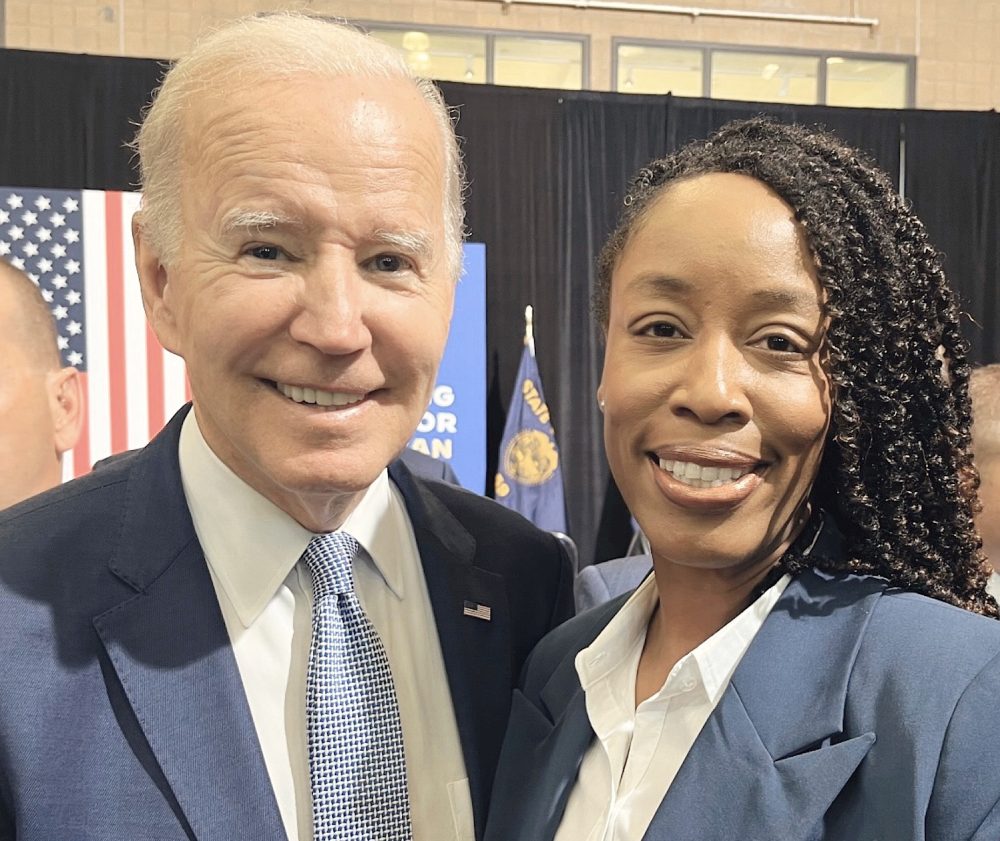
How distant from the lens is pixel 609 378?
135 cm

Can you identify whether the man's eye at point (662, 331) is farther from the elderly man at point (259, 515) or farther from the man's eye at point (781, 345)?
the elderly man at point (259, 515)

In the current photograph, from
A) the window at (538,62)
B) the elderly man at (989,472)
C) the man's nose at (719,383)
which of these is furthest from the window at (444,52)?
the man's nose at (719,383)

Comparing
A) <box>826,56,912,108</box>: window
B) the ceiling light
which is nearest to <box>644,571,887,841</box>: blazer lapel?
the ceiling light

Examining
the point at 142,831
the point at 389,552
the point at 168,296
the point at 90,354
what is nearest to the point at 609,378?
the point at 389,552

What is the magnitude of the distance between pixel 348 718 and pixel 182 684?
21 centimetres

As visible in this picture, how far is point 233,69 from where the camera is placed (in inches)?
53.7

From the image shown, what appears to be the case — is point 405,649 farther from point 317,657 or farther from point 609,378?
point 609,378

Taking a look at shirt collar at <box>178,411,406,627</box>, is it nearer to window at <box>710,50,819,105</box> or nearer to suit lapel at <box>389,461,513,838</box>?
suit lapel at <box>389,461,513,838</box>

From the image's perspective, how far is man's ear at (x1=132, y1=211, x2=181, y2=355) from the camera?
144 cm

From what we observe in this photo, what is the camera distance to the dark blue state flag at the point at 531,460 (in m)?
5.92

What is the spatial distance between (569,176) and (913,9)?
2703 mm

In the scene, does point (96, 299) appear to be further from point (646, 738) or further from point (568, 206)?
point (646, 738)

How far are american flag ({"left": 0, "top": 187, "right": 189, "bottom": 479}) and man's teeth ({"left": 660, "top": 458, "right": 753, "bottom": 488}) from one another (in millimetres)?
4217

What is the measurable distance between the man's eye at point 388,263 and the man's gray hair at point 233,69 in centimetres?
17
